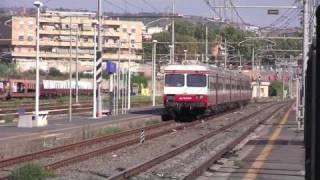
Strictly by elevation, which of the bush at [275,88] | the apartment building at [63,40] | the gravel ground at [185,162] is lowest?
the gravel ground at [185,162]

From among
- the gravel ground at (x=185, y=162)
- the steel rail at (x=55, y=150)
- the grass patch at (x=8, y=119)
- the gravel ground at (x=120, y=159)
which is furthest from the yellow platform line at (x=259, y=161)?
the grass patch at (x=8, y=119)

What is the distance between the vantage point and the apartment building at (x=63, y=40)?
87625mm

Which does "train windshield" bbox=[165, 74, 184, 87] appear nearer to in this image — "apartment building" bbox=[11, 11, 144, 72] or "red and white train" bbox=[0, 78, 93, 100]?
"red and white train" bbox=[0, 78, 93, 100]

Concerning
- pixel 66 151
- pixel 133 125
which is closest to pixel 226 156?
pixel 66 151

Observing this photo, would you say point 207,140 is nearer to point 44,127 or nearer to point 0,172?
point 44,127

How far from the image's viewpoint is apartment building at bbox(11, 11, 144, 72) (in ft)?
287

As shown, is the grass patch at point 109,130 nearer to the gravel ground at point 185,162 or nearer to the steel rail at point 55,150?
the steel rail at point 55,150

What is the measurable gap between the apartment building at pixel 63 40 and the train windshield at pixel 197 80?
37591mm

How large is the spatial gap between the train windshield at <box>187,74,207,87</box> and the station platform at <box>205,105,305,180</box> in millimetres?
13043

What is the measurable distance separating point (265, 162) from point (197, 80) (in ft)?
71.0

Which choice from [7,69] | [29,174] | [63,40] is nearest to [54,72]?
[7,69]

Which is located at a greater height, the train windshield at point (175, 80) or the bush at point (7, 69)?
the bush at point (7, 69)

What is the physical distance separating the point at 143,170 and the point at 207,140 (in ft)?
35.1

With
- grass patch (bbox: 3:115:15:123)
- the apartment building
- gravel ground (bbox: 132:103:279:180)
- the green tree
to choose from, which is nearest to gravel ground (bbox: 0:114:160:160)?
gravel ground (bbox: 132:103:279:180)
